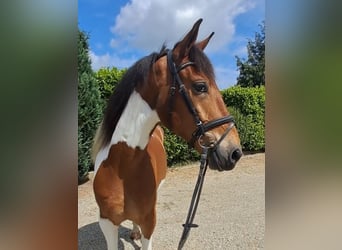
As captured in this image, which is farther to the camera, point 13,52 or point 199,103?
point 199,103

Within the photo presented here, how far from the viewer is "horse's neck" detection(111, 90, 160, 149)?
1729 millimetres

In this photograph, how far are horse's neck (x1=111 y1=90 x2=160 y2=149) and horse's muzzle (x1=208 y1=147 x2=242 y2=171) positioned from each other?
44 cm

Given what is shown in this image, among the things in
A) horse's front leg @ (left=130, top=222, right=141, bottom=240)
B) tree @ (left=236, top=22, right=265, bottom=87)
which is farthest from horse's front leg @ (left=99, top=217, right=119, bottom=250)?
tree @ (left=236, top=22, right=265, bottom=87)

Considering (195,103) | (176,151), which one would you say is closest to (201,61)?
(195,103)

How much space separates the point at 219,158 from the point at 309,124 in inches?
27.2

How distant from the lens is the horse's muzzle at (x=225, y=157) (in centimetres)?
142

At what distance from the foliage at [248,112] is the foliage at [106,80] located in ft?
9.48

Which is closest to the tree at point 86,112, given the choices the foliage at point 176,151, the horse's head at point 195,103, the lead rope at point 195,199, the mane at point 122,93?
the foliage at point 176,151

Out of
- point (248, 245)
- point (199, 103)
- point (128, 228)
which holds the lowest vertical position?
point (248, 245)

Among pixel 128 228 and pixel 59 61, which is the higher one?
pixel 59 61

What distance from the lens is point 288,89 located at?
790 millimetres

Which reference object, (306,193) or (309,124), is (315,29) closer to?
(309,124)

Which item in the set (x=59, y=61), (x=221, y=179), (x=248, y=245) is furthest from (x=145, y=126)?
(x=221, y=179)

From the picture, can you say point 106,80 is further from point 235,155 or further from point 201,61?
point 235,155
